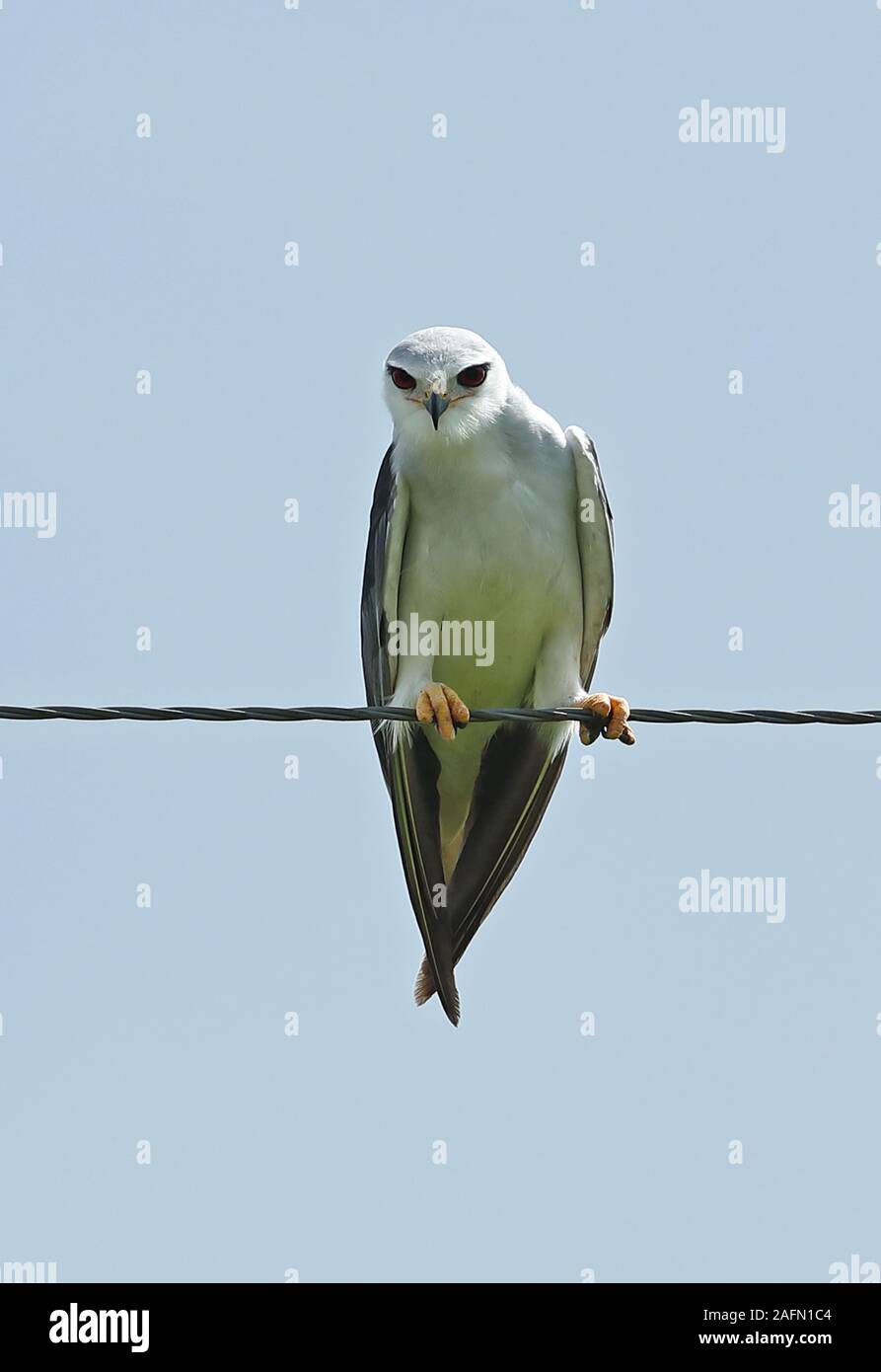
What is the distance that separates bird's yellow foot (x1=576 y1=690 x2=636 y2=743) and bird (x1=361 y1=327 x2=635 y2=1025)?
0.20 metres

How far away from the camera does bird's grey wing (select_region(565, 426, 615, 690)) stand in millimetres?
7859

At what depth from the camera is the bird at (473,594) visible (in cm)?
761

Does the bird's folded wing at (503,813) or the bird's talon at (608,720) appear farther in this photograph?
the bird's folded wing at (503,813)

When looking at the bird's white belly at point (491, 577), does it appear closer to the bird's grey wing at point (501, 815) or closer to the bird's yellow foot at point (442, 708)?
the bird's grey wing at point (501, 815)

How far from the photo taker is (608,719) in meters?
6.93

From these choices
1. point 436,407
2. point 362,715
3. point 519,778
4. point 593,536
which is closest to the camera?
point 362,715

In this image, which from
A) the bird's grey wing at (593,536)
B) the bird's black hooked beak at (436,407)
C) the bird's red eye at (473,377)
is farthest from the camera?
the bird's grey wing at (593,536)

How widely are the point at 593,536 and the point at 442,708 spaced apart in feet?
4.51

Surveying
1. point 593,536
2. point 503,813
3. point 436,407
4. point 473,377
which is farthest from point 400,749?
point 473,377

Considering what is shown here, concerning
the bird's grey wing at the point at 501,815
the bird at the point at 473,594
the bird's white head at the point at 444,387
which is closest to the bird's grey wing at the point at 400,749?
the bird at the point at 473,594

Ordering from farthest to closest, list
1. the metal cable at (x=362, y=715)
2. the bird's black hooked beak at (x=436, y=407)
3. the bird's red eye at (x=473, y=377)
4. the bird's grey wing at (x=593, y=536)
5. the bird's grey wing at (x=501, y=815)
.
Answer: the bird's grey wing at (x=501, y=815), the bird's grey wing at (x=593, y=536), the bird's red eye at (x=473, y=377), the bird's black hooked beak at (x=436, y=407), the metal cable at (x=362, y=715)

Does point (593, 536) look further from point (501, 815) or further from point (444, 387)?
point (501, 815)

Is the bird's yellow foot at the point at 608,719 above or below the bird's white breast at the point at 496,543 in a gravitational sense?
below

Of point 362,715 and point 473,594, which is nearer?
point 362,715
